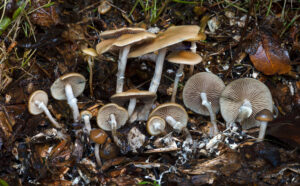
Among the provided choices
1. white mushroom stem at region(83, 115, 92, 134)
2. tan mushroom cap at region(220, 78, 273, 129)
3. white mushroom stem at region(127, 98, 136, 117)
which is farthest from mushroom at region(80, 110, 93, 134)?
tan mushroom cap at region(220, 78, 273, 129)

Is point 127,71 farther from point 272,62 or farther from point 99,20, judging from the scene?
point 272,62

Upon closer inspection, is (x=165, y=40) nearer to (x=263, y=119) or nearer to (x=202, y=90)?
(x=202, y=90)

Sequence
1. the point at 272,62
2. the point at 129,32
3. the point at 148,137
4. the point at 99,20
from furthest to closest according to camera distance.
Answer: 1. the point at 99,20
2. the point at 272,62
3. the point at 148,137
4. the point at 129,32

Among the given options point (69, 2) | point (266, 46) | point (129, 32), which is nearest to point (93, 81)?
point (129, 32)

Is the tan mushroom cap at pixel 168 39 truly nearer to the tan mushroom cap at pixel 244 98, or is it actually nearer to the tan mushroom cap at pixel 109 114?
the tan mushroom cap at pixel 109 114

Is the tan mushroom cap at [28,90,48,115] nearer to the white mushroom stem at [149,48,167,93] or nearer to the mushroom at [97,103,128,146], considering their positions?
the mushroom at [97,103,128,146]

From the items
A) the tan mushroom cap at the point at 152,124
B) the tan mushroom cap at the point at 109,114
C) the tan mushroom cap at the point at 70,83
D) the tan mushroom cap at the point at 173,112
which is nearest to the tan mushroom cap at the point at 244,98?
the tan mushroom cap at the point at 173,112
